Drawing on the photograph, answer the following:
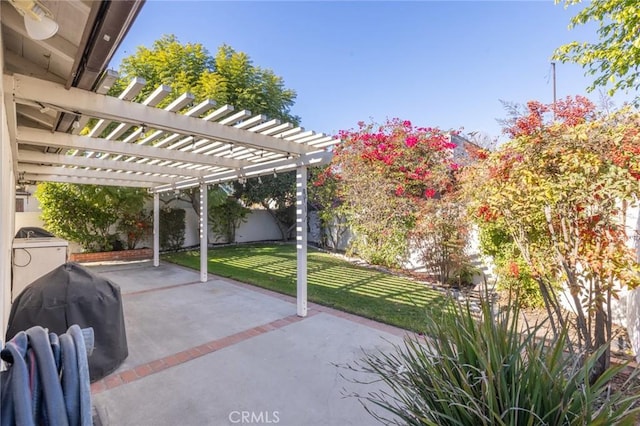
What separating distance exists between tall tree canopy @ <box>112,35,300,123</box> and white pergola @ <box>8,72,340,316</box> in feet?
16.5

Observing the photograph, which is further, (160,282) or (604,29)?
(160,282)

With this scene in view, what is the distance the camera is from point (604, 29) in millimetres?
6957

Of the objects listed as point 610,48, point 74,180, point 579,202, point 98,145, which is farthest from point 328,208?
point 579,202

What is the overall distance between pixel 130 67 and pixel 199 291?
35.4 feet

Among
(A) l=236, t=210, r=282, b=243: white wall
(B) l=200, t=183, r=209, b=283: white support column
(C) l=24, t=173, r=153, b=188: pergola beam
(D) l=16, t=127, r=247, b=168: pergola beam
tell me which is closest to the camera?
(D) l=16, t=127, r=247, b=168: pergola beam

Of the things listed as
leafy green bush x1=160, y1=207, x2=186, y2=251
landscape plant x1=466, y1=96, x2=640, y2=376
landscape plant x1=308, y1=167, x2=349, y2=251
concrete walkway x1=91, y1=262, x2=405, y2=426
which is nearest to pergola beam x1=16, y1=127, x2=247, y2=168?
concrete walkway x1=91, y1=262, x2=405, y2=426

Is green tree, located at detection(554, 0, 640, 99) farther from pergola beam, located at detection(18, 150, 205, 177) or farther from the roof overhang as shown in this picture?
pergola beam, located at detection(18, 150, 205, 177)

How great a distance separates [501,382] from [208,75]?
1375cm

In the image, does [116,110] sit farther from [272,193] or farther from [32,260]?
[272,193]

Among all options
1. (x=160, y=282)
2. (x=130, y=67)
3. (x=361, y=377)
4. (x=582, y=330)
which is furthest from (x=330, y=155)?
(x=130, y=67)

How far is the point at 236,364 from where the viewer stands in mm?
4547

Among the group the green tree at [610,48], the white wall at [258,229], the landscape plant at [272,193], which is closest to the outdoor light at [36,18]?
the green tree at [610,48]

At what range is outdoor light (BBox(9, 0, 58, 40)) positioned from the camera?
5.78ft

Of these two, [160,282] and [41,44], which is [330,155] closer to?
[41,44]
